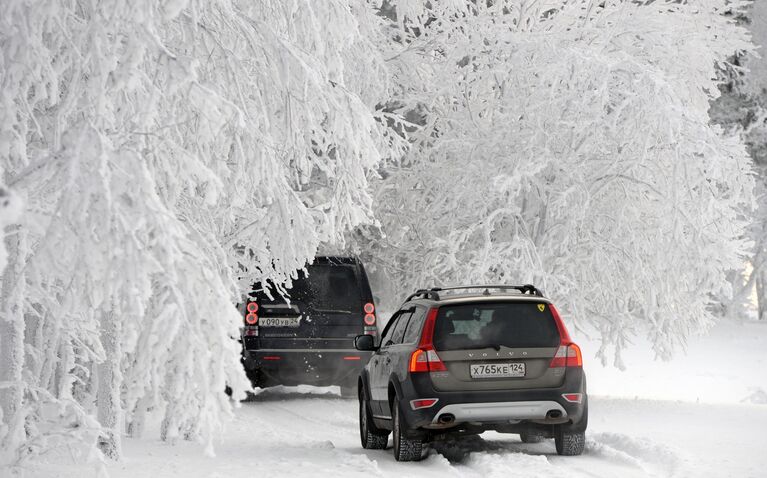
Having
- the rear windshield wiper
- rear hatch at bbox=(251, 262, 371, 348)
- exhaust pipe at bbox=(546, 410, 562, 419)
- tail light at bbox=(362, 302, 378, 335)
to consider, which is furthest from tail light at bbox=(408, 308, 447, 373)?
tail light at bbox=(362, 302, 378, 335)

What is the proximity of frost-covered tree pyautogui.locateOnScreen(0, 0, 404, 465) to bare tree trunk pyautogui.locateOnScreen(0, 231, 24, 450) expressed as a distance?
2 centimetres

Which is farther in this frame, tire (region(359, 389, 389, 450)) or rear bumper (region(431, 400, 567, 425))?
tire (region(359, 389, 389, 450))

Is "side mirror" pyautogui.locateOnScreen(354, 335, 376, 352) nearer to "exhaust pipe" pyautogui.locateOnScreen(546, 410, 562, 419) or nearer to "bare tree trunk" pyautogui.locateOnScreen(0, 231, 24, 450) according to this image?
"exhaust pipe" pyautogui.locateOnScreen(546, 410, 562, 419)

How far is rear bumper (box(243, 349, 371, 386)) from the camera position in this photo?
15.5 meters

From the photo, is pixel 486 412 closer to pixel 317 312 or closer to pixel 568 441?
pixel 568 441

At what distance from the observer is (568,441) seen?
10250mm

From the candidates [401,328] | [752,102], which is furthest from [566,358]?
[752,102]

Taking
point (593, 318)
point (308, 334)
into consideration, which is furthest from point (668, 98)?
point (308, 334)

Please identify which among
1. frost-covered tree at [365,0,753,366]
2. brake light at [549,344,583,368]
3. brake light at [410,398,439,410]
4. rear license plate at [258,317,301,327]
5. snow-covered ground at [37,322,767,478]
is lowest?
snow-covered ground at [37,322,767,478]

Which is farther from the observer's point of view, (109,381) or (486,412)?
(109,381)

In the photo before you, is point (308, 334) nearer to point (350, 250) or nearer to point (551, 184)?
point (551, 184)

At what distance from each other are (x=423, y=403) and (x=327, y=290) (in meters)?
6.21

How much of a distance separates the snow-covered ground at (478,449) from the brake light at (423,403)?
513 mm

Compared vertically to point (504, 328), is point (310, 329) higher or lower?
lower
